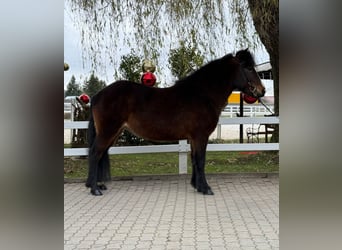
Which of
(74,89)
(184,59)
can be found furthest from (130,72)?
(184,59)

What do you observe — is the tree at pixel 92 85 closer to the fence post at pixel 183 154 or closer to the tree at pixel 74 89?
the tree at pixel 74 89

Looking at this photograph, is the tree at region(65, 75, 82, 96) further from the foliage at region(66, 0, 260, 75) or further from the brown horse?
the brown horse

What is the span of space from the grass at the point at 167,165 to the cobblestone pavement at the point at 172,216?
73cm

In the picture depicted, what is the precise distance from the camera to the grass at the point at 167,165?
571cm

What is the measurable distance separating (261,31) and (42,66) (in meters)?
4.33

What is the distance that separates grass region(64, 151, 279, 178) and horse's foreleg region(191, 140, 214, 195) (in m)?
1.35

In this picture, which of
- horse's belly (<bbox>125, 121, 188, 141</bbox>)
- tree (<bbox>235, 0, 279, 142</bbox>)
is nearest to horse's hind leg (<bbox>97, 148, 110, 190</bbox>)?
horse's belly (<bbox>125, 121, 188, 141</bbox>)

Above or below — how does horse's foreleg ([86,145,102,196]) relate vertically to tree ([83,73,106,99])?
A: below

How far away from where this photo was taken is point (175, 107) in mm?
4344

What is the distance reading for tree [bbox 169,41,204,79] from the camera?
204 inches

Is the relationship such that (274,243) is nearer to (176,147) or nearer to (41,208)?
(41,208)

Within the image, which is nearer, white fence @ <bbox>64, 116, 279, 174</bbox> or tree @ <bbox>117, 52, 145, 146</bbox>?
white fence @ <bbox>64, 116, 279, 174</bbox>

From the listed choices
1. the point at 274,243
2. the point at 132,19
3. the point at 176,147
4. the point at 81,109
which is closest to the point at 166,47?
the point at 132,19

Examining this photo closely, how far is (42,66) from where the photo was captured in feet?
1.76
